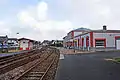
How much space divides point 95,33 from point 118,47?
7257 mm

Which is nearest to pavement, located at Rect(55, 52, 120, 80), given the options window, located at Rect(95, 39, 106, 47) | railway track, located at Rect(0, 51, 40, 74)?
railway track, located at Rect(0, 51, 40, 74)

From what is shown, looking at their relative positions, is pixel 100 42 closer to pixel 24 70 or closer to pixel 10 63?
pixel 10 63

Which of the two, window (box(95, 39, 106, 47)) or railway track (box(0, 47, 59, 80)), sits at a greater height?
window (box(95, 39, 106, 47))

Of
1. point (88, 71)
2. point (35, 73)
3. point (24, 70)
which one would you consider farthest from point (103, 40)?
point (35, 73)

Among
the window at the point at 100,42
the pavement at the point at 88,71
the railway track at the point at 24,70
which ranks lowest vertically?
the railway track at the point at 24,70

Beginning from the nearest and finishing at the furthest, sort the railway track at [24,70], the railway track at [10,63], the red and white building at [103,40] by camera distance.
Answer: the railway track at [24,70], the railway track at [10,63], the red and white building at [103,40]

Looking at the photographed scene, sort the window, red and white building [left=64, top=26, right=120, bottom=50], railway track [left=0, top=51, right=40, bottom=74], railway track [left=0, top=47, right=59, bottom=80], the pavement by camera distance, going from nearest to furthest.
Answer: the pavement
railway track [left=0, top=47, right=59, bottom=80]
railway track [left=0, top=51, right=40, bottom=74]
red and white building [left=64, top=26, right=120, bottom=50]
the window

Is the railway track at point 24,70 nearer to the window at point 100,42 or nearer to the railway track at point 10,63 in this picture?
the railway track at point 10,63

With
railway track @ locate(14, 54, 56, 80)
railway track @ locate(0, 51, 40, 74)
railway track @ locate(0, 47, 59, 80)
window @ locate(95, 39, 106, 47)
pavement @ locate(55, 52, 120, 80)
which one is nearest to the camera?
pavement @ locate(55, 52, 120, 80)

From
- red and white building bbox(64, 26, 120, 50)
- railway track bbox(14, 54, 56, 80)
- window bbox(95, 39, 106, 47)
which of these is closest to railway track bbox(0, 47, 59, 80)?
railway track bbox(14, 54, 56, 80)

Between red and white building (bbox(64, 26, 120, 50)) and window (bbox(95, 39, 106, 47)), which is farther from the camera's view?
window (bbox(95, 39, 106, 47))

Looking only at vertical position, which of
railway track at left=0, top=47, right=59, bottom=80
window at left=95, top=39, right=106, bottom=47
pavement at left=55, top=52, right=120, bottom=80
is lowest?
railway track at left=0, top=47, right=59, bottom=80

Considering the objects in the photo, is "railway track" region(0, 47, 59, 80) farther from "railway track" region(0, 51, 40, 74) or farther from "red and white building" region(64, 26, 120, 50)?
"red and white building" region(64, 26, 120, 50)

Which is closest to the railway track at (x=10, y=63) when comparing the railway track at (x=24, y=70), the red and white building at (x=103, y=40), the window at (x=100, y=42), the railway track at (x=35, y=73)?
the railway track at (x=24, y=70)
